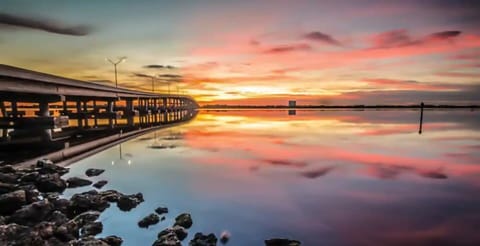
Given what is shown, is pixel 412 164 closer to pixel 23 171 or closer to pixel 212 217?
pixel 212 217

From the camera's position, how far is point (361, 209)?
1192cm

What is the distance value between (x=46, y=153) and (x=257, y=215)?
706 inches

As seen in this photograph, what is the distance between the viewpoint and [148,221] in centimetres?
1002

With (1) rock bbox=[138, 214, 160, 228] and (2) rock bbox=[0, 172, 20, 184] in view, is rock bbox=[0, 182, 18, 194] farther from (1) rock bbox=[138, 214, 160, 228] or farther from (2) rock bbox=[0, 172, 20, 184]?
(1) rock bbox=[138, 214, 160, 228]

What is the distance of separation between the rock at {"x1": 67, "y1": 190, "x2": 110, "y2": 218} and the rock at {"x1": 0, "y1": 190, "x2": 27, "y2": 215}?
1.43 m

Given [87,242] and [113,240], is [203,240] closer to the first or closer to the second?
[113,240]

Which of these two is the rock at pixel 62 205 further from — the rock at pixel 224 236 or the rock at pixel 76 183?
the rock at pixel 224 236

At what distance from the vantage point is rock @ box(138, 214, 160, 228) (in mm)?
9892

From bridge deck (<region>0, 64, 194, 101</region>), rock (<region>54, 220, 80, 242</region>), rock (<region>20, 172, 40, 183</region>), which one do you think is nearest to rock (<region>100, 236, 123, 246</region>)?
rock (<region>54, 220, 80, 242</region>)

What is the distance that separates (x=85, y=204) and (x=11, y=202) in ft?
7.02

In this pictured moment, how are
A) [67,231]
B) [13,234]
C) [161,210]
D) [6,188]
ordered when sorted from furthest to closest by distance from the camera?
1. [6,188]
2. [161,210]
3. [67,231]
4. [13,234]

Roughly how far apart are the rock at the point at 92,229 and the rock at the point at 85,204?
4.97 ft

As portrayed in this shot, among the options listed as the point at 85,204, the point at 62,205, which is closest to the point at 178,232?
the point at 85,204

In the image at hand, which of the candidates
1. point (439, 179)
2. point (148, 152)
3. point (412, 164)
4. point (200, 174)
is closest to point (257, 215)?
point (200, 174)
